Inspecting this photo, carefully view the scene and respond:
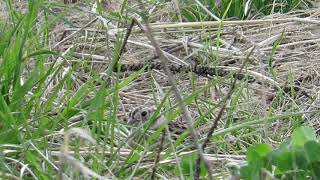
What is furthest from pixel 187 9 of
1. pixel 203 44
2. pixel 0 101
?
pixel 0 101

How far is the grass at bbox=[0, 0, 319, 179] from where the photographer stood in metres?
1.60

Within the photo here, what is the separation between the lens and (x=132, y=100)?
226cm

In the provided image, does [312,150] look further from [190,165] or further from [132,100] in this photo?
[132,100]

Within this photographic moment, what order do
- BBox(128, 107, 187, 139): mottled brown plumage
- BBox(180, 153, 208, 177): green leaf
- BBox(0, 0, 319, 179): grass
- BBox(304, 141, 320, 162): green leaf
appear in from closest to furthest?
BBox(304, 141, 320, 162): green leaf, BBox(180, 153, 208, 177): green leaf, BBox(0, 0, 319, 179): grass, BBox(128, 107, 187, 139): mottled brown plumage

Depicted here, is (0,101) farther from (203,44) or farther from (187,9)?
(187,9)

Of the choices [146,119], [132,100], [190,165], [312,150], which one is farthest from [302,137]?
[132,100]

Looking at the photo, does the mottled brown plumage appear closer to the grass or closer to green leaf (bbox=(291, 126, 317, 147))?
the grass

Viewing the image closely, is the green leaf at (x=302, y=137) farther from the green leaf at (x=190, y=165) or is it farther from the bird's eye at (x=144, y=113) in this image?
the bird's eye at (x=144, y=113)

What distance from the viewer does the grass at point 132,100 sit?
1601mm

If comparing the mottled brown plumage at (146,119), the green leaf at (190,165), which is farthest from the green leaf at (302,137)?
the mottled brown plumage at (146,119)

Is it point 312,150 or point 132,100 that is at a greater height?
point 312,150

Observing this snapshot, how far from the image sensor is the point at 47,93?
7.08ft

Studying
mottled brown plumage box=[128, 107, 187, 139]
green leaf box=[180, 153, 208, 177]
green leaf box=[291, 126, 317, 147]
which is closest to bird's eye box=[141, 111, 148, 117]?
mottled brown plumage box=[128, 107, 187, 139]

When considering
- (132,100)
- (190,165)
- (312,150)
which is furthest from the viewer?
(132,100)
